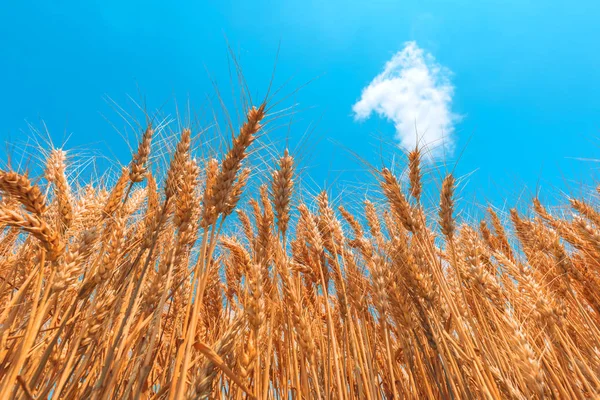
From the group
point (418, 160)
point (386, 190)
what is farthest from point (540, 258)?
point (386, 190)

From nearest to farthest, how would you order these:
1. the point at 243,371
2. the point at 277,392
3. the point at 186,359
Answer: the point at 186,359 → the point at 243,371 → the point at 277,392

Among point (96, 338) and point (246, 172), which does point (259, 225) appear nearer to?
point (246, 172)

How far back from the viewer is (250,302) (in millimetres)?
1462

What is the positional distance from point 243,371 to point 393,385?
81 centimetres

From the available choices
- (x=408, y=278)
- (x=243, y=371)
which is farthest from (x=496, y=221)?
(x=243, y=371)

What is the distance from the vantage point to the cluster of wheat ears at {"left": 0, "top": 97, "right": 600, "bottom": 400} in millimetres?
1321

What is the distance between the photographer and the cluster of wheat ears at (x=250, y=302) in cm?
132

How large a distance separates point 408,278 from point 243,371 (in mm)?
1031

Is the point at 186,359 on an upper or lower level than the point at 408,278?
lower

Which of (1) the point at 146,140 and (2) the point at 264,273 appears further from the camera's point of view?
(1) the point at 146,140

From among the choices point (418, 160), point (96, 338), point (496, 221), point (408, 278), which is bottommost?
point (96, 338)

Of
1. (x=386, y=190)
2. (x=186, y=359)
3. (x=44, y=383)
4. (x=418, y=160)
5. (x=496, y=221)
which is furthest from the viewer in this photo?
(x=496, y=221)

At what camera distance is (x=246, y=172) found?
185cm

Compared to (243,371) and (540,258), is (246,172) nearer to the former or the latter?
(243,371)
